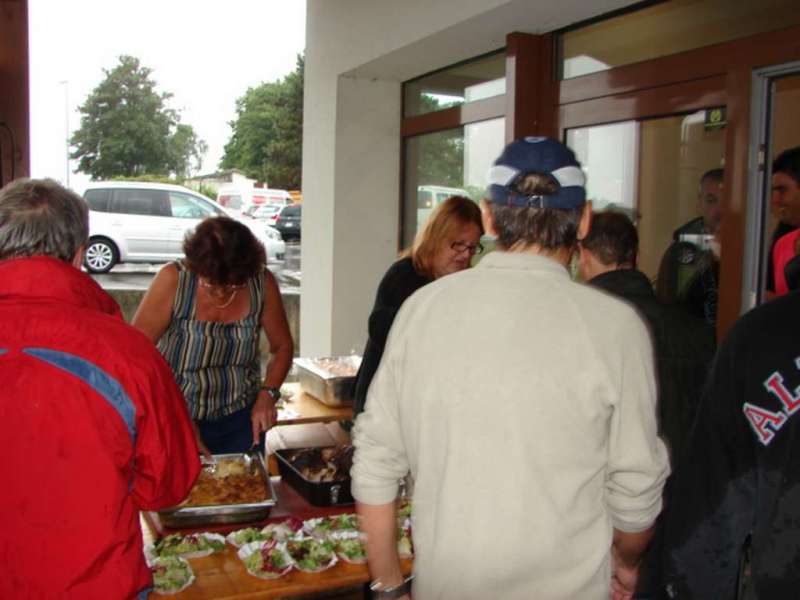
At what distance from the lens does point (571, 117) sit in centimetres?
403

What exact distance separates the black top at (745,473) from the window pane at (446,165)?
3.17 meters

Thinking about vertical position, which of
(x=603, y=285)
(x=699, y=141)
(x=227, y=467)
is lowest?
(x=227, y=467)

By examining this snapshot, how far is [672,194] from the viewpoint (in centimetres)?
349

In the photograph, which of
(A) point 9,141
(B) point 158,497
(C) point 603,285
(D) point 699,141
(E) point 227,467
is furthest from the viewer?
(A) point 9,141

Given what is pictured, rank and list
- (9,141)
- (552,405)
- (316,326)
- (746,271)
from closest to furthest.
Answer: (552,405) < (746,271) < (9,141) < (316,326)

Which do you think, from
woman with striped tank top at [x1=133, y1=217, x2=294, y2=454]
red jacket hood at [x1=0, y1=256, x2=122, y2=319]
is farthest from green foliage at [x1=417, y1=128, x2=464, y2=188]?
red jacket hood at [x1=0, y1=256, x2=122, y2=319]

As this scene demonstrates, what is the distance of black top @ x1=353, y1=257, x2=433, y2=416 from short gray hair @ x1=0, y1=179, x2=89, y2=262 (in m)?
1.73

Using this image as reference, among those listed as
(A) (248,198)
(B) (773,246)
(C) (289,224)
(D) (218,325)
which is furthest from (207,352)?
(A) (248,198)

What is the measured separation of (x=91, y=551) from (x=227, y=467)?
1137 mm

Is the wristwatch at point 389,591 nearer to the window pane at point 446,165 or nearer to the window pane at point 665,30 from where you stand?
the window pane at point 665,30

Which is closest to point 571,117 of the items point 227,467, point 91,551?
point 227,467

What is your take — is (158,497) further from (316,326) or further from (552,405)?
(316,326)

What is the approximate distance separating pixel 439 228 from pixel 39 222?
1936 mm

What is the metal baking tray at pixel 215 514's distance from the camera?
2.42 meters
